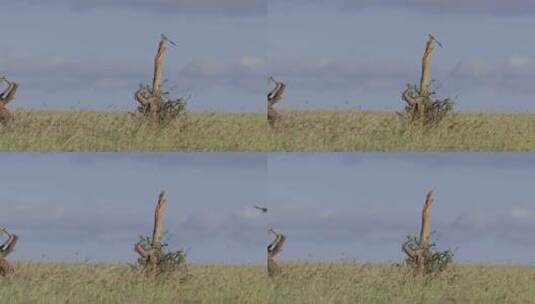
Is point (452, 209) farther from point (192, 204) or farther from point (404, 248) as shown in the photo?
point (192, 204)

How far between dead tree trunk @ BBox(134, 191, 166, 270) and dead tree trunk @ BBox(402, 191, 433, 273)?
5.82 ft

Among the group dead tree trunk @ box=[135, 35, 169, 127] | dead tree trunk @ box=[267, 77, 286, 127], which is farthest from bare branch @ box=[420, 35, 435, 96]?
dead tree trunk @ box=[135, 35, 169, 127]

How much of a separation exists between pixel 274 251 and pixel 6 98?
2.28 meters

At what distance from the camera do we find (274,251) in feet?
49.8

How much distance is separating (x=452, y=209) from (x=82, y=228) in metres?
2.66

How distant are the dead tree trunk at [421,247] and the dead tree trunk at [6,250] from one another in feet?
9.28

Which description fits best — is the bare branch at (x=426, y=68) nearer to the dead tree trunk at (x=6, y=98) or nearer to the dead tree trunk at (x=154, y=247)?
the dead tree trunk at (x=154, y=247)

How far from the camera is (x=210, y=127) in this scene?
15445mm

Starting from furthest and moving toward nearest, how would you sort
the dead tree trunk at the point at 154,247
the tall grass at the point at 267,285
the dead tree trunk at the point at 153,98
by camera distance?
1. the dead tree trunk at the point at 153,98
2. the dead tree trunk at the point at 154,247
3. the tall grass at the point at 267,285

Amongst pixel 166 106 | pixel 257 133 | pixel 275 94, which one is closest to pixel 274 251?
pixel 257 133

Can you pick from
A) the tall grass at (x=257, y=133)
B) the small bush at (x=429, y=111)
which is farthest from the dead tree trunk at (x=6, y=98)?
the small bush at (x=429, y=111)

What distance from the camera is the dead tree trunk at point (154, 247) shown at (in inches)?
605

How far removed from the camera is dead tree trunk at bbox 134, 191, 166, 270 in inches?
605

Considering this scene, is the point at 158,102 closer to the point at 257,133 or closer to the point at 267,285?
the point at 257,133
